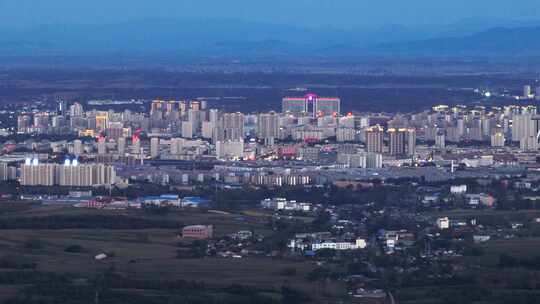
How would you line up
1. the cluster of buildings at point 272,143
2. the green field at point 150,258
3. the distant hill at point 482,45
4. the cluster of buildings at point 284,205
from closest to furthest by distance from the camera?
the green field at point 150,258, the cluster of buildings at point 284,205, the cluster of buildings at point 272,143, the distant hill at point 482,45

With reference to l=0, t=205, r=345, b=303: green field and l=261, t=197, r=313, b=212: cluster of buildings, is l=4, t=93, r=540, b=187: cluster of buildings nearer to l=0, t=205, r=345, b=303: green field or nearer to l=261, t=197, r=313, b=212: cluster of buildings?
l=261, t=197, r=313, b=212: cluster of buildings

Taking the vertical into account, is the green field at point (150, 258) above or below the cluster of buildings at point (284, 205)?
below

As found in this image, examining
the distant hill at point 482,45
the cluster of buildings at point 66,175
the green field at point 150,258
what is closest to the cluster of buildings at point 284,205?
the green field at point 150,258

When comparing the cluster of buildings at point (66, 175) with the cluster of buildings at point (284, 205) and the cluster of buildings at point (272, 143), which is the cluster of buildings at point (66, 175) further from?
the cluster of buildings at point (284, 205)

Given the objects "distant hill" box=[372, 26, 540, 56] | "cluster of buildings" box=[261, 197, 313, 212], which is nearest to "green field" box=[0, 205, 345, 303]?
"cluster of buildings" box=[261, 197, 313, 212]

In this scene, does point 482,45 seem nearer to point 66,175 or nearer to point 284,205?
point 66,175

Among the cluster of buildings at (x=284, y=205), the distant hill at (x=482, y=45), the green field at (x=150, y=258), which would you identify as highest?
the distant hill at (x=482, y=45)

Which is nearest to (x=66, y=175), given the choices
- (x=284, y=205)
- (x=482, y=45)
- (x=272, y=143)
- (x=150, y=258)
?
(x=284, y=205)

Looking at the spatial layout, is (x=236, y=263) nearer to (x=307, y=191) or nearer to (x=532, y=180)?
(x=307, y=191)

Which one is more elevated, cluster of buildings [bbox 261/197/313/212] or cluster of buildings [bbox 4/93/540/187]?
cluster of buildings [bbox 4/93/540/187]

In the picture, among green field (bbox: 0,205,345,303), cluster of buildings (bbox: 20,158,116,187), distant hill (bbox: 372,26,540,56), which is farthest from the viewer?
distant hill (bbox: 372,26,540,56)

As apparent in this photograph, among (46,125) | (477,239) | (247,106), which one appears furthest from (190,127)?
(477,239)
